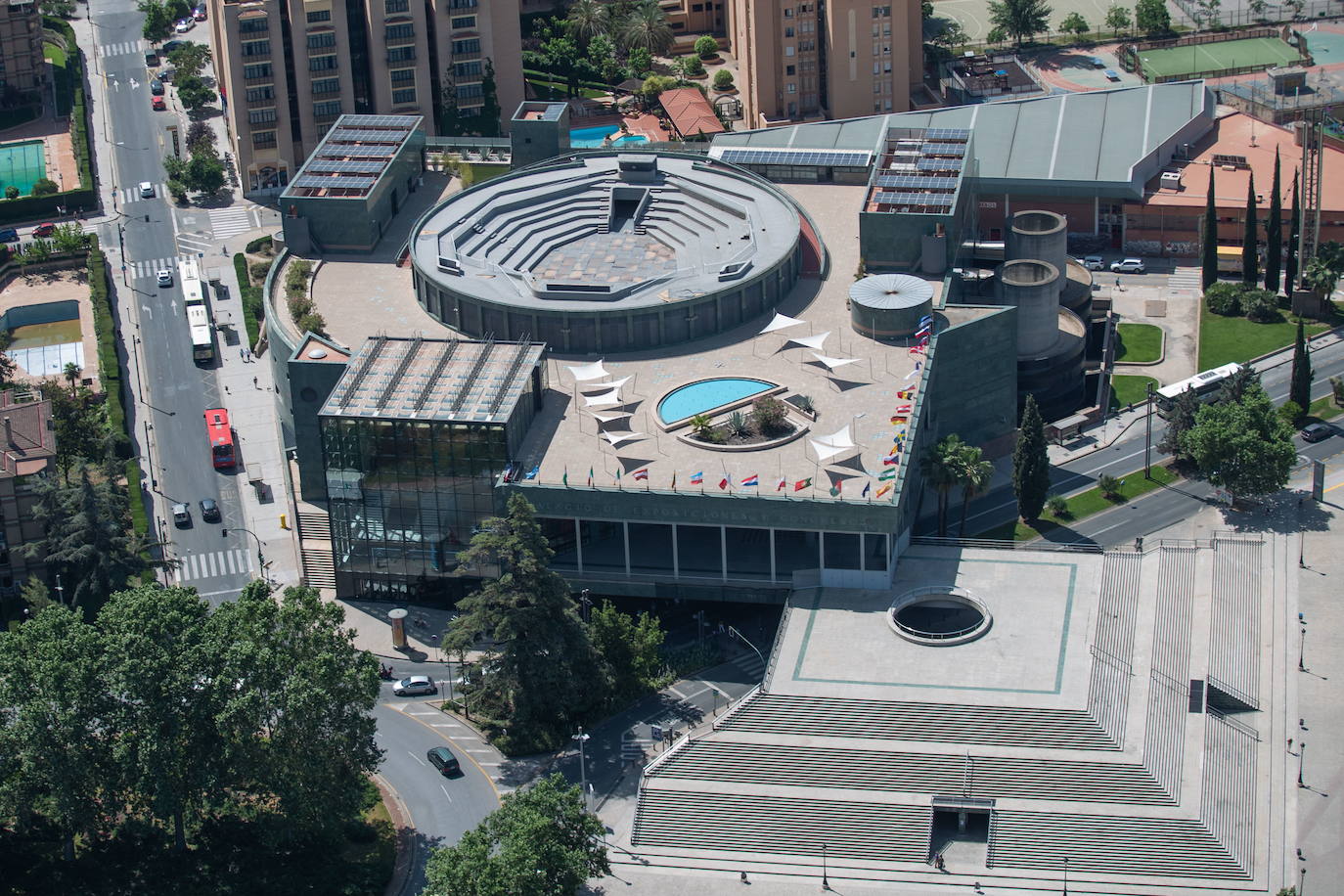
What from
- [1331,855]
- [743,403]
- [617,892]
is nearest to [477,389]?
[743,403]

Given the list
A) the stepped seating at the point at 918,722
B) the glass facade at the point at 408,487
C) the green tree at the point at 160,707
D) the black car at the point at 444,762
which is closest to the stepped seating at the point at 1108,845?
the stepped seating at the point at 918,722

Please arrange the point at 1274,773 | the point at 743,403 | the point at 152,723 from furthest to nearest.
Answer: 1. the point at 743,403
2. the point at 1274,773
3. the point at 152,723

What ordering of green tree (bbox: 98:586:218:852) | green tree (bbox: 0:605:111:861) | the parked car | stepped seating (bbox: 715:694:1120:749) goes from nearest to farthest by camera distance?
green tree (bbox: 0:605:111:861)
green tree (bbox: 98:586:218:852)
stepped seating (bbox: 715:694:1120:749)
the parked car

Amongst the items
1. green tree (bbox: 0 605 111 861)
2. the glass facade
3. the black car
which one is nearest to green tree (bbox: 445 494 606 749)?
the black car

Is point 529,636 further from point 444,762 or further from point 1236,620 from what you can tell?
point 1236,620

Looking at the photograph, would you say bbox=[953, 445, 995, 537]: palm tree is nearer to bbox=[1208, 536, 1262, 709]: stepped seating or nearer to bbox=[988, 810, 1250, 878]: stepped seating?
bbox=[1208, 536, 1262, 709]: stepped seating

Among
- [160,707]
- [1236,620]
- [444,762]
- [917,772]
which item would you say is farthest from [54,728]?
[1236,620]

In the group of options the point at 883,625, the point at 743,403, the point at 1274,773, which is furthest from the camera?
the point at 743,403

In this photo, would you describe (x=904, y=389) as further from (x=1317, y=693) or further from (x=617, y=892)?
(x=617, y=892)
